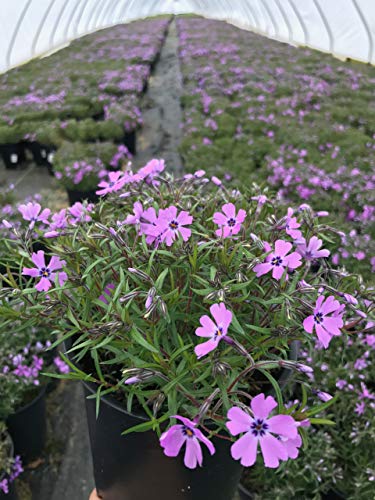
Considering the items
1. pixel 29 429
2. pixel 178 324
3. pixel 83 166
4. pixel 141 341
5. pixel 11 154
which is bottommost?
pixel 29 429

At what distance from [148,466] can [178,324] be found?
1.34ft

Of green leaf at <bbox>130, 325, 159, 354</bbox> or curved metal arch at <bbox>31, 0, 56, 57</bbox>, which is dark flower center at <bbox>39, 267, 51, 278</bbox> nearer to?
green leaf at <bbox>130, 325, 159, 354</bbox>

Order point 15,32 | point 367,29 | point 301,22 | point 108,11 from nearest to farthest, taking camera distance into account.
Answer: point 15,32
point 367,29
point 301,22
point 108,11

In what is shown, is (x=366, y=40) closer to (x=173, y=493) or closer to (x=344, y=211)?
(x=344, y=211)

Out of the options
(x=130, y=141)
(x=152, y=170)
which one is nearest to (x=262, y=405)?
(x=152, y=170)

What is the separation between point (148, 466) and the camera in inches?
44.7

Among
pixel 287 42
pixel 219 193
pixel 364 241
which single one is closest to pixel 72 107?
pixel 364 241

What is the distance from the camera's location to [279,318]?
103cm

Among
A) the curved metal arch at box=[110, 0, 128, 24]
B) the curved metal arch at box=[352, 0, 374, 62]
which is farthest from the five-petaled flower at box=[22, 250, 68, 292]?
the curved metal arch at box=[110, 0, 128, 24]

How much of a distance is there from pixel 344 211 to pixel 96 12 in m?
23.0

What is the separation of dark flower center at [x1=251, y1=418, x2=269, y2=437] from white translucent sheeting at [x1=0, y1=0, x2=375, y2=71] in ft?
33.9

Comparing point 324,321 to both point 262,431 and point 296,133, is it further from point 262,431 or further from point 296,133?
point 296,133

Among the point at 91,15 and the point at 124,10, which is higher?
the point at 124,10

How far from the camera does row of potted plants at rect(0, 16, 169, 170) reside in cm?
659
